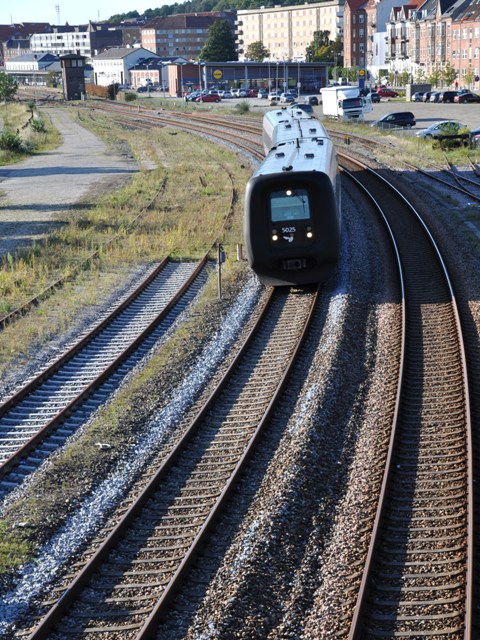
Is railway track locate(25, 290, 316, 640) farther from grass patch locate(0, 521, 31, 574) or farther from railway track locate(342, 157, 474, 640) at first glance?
railway track locate(342, 157, 474, 640)

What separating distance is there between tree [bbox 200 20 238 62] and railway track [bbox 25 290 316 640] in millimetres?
128326

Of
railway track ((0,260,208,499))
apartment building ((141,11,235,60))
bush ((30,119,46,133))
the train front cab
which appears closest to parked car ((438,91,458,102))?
bush ((30,119,46,133))

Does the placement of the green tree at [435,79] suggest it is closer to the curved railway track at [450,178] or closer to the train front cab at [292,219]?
the curved railway track at [450,178]

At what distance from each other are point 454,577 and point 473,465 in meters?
2.18

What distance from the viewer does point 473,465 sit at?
10250mm

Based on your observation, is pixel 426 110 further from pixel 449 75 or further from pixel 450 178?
pixel 450 178

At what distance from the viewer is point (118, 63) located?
486ft

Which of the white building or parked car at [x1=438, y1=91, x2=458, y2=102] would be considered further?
the white building

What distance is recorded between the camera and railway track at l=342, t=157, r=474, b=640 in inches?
308

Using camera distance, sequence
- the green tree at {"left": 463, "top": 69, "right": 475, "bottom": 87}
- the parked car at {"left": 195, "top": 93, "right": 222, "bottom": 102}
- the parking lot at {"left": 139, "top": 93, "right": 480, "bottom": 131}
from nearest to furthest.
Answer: the parking lot at {"left": 139, "top": 93, "right": 480, "bottom": 131}, the green tree at {"left": 463, "top": 69, "right": 475, "bottom": 87}, the parked car at {"left": 195, "top": 93, "right": 222, "bottom": 102}

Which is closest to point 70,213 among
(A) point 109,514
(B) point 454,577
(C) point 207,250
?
(C) point 207,250

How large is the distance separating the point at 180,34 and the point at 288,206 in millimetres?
183031

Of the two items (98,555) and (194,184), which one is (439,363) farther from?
(194,184)

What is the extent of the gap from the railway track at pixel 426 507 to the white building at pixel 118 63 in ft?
453
